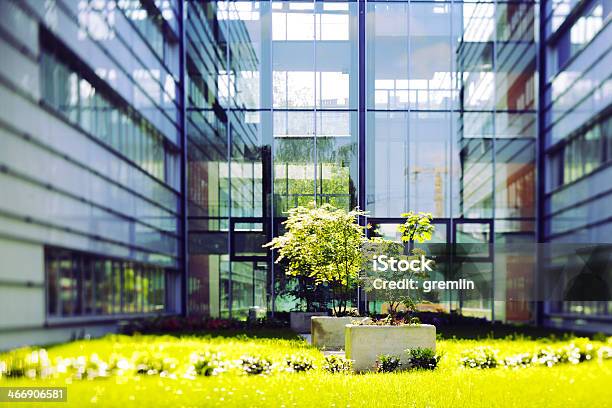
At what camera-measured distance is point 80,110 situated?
1046 cm

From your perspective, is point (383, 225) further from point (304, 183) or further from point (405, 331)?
point (405, 331)

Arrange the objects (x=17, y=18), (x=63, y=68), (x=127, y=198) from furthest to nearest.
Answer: (x=127, y=198), (x=63, y=68), (x=17, y=18)

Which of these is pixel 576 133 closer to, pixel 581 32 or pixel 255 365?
pixel 581 32

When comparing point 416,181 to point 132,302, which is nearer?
point 132,302

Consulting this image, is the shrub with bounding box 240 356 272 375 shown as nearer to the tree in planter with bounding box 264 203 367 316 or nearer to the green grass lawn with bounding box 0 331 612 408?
the green grass lawn with bounding box 0 331 612 408

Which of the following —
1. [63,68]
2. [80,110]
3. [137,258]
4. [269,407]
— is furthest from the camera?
[137,258]

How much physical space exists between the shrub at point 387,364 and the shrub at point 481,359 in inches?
42.7

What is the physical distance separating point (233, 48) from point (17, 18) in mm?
13624

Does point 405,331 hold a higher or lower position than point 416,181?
lower

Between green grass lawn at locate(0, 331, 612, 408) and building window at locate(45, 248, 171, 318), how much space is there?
2.74ft

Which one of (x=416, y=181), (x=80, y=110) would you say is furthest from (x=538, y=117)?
(x=80, y=110)

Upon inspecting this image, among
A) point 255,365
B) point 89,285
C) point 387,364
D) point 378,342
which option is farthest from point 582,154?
point 89,285

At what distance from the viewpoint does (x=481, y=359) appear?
991 centimetres

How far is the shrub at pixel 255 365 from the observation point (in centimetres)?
891
